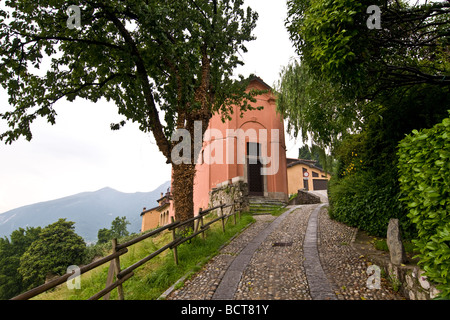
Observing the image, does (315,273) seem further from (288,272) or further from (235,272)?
(235,272)

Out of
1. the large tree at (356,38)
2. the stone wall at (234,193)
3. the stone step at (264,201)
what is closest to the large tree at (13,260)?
the stone wall at (234,193)

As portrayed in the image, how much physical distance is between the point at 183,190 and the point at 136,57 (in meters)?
4.38

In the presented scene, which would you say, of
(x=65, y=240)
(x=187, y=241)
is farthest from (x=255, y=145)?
(x=65, y=240)

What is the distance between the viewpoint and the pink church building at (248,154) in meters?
15.1

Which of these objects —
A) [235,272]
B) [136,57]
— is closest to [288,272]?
[235,272]

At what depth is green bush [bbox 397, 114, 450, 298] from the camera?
87.7 inches

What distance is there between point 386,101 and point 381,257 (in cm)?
313

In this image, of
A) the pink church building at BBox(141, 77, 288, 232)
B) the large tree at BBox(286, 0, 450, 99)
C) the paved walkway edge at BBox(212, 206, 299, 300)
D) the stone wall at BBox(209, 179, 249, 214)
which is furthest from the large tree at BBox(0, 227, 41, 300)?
the large tree at BBox(286, 0, 450, 99)

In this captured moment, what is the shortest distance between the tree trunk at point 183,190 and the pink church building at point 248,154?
7.97m

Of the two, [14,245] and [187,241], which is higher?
[187,241]

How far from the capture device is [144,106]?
797 centimetres

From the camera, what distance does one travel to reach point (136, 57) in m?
6.74
